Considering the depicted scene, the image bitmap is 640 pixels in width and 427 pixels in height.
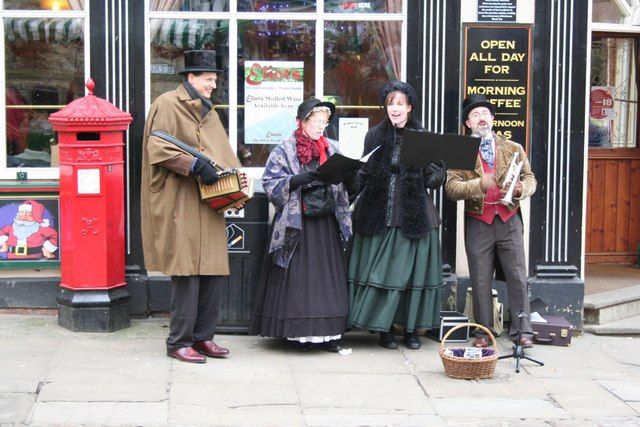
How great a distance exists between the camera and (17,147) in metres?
9.02

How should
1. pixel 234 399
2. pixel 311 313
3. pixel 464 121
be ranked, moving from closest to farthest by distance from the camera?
pixel 234 399
pixel 311 313
pixel 464 121

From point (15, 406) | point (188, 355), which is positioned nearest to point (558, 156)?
point (188, 355)

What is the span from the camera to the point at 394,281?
27.1 feet

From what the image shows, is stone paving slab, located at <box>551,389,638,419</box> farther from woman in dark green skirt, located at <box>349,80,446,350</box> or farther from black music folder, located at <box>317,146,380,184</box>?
black music folder, located at <box>317,146,380,184</box>

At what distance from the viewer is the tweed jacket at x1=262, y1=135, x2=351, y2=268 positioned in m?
8.03

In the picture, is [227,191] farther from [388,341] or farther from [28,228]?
[28,228]

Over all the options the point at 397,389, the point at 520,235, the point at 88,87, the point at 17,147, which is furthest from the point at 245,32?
the point at 397,389

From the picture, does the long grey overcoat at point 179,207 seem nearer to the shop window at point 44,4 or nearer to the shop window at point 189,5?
the shop window at point 189,5

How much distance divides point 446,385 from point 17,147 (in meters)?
4.01

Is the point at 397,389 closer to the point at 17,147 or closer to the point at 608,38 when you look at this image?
the point at 17,147

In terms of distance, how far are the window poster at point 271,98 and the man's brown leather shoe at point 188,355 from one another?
6.71ft

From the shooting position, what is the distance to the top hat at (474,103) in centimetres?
843

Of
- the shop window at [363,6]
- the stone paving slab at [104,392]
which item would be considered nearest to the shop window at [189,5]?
the shop window at [363,6]

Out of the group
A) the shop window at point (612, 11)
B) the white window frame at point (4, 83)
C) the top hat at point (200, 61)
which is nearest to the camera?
the top hat at point (200, 61)
